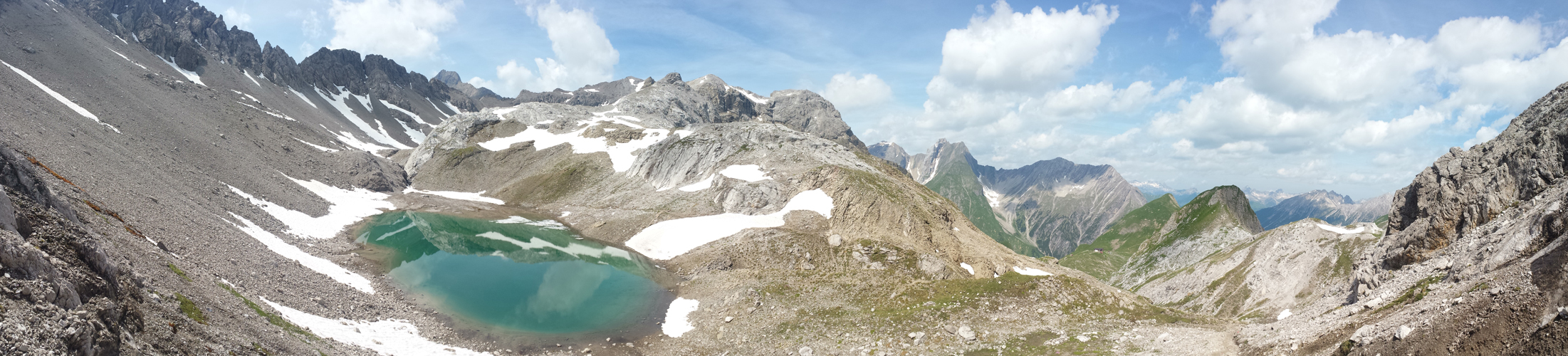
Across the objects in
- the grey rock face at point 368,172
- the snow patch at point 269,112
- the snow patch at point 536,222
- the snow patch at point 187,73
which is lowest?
the snow patch at point 536,222

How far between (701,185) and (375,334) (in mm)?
54248

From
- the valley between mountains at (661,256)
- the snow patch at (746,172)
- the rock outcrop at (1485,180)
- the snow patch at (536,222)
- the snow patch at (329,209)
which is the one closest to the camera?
the valley between mountains at (661,256)

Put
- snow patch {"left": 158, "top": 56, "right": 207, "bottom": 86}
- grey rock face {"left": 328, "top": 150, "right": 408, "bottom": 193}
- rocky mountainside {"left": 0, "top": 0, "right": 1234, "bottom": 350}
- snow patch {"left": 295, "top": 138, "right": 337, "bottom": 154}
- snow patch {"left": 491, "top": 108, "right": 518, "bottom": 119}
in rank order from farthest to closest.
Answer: snow patch {"left": 158, "top": 56, "right": 207, "bottom": 86} → snow patch {"left": 491, "top": 108, "right": 518, "bottom": 119} → snow patch {"left": 295, "top": 138, "right": 337, "bottom": 154} → grey rock face {"left": 328, "top": 150, "right": 408, "bottom": 193} → rocky mountainside {"left": 0, "top": 0, "right": 1234, "bottom": 350}

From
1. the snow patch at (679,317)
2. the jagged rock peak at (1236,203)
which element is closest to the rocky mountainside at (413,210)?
the snow patch at (679,317)

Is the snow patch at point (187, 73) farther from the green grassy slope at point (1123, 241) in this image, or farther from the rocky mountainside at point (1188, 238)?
the rocky mountainside at point (1188, 238)

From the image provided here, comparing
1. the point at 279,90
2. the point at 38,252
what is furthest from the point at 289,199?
the point at 279,90

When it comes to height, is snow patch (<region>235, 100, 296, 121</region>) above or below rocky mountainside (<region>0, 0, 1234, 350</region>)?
above

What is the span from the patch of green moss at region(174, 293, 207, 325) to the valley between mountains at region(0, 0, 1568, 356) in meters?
0.17

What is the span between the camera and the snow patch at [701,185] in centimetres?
8100

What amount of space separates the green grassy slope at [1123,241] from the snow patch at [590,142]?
7804 centimetres

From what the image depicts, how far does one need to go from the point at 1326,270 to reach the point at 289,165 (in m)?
126

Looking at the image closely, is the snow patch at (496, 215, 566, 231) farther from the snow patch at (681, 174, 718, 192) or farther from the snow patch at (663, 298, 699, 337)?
the snow patch at (663, 298, 699, 337)

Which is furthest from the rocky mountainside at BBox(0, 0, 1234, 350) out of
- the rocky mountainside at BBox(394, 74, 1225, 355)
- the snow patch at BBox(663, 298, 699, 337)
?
the snow patch at BBox(663, 298, 699, 337)

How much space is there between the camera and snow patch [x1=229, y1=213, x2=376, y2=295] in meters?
39.4
